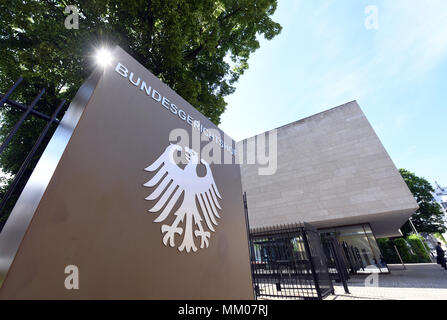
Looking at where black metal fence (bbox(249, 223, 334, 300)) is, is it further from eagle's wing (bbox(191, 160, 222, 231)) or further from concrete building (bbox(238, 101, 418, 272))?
concrete building (bbox(238, 101, 418, 272))

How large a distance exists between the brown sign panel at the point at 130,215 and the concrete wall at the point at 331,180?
1201cm

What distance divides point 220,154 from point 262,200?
12.8 metres

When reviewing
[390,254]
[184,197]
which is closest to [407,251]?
[390,254]

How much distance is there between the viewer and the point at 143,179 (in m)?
2.36

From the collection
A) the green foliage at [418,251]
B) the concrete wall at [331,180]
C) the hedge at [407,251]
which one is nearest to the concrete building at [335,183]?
the concrete wall at [331,180]

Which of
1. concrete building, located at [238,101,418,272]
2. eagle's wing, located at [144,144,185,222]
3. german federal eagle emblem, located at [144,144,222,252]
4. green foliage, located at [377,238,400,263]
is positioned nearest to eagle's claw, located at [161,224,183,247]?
german federal eagle emblem, located at [144,144,222,252]

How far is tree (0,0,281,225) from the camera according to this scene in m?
5.42

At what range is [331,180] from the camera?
1395 cm

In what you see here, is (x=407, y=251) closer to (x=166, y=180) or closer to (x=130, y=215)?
(x=166, y=180)

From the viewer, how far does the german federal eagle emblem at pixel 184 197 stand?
2.48 metres

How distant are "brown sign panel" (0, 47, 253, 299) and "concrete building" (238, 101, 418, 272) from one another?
1203 centimetres

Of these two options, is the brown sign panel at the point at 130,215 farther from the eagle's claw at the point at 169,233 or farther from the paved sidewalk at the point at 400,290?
the paved sidewalk at the point at 400,290

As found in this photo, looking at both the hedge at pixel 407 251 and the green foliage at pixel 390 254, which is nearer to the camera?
the hedge at pixel 407 251

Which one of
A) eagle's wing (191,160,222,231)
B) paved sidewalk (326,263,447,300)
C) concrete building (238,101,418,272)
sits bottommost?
paved sidewalk (326,263,447,300)
